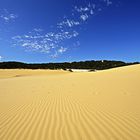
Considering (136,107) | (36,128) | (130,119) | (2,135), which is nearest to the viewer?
(2,135)

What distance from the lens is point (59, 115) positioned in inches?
216

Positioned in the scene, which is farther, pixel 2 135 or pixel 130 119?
pixel 130 119

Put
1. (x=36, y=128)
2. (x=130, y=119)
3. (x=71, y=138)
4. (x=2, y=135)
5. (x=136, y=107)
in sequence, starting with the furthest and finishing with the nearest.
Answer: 1. (x=136, y=107)
2. (x=130, y=119)
3. (x=36, y=128)
4. (x=2, y=135)
5. (x=71, y=138)

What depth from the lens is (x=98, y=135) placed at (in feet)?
12.7

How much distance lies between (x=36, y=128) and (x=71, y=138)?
1.08 m

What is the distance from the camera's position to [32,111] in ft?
20.0

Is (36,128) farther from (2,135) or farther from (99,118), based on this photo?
(99,118)

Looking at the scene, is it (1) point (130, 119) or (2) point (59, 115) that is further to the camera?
(2) point (59, 115)

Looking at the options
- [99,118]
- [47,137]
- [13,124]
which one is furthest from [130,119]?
[13,124]

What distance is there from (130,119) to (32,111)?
10.5 feet

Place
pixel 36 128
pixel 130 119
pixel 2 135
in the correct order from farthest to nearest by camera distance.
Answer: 1. pixel 130 119
2. pixel 36 128
3. pixel 2 135

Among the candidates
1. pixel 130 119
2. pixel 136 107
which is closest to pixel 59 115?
pixel 130 119

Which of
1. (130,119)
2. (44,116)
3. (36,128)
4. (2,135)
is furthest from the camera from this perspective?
(44,116)

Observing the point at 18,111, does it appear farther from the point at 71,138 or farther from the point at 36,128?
the point at 71,138
